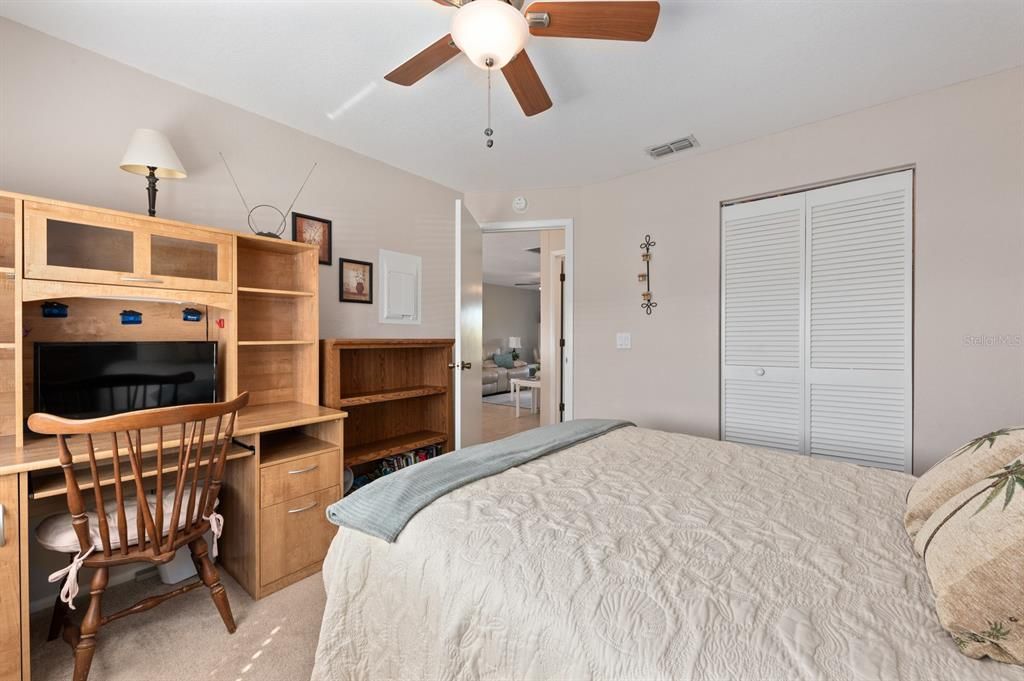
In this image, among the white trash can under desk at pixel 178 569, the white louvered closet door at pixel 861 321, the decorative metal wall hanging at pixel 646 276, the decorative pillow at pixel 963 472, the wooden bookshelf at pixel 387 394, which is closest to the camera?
the decorative pillow at pixel 963 472

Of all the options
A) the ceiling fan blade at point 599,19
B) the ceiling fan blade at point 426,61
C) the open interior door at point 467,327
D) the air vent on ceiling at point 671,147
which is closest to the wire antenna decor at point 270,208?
the open interior door at point 467,327

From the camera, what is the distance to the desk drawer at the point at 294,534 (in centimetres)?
191

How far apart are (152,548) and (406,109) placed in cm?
224

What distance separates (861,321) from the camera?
243 centimetres

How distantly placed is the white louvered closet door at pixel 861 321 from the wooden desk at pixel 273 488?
272cm

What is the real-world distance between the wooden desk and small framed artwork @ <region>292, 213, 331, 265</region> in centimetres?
99

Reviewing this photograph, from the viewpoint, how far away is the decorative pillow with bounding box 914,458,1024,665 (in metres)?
0.65

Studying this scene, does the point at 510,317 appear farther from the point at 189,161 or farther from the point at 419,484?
the point at 419,484

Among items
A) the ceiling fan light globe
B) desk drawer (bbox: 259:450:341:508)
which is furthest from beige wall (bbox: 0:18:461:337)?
the ceiling fan light globe

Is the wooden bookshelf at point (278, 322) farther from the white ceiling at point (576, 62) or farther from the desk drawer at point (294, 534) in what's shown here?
the white ceiling at point (576, 62)

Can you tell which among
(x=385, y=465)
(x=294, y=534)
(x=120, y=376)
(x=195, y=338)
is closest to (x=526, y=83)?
(x=195, y=338)

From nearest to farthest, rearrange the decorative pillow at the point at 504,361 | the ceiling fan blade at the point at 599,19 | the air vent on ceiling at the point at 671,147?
the ceiling fan blade at the point at 599,19, the air vent on ceiling at the point at 671,147, the decorative pillow at the point at 504,361

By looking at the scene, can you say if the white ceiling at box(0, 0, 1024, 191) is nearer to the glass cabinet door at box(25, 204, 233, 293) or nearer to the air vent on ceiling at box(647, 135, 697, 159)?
the air vent on ceiling at box(647, 135, 697, 159)

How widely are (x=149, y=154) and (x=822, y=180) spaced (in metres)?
3.42
